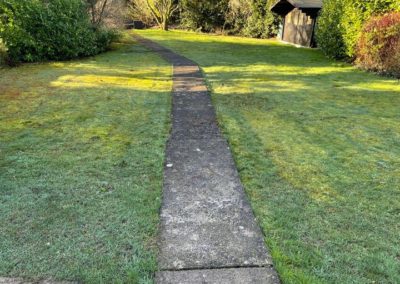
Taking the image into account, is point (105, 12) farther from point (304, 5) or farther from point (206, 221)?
point (206, 221)

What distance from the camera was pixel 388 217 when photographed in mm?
3369

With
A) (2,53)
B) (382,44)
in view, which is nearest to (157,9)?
(2,53)

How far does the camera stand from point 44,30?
12.8 m

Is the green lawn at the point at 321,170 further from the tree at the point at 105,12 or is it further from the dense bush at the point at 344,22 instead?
the tree at the point at 105,12

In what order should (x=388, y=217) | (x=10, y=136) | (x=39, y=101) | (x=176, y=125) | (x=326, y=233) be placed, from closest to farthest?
(x=326, y=233), (x=388, y=217), (x=10, y=136), (x=176, y=125), (x=39, y=101)

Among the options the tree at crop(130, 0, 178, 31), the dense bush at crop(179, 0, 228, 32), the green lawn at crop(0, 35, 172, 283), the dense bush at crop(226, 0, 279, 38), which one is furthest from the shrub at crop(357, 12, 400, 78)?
the tree at crop(130, 0, 178, 31)

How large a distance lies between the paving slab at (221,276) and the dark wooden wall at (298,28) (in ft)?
61.3

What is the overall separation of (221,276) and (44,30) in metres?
12.9

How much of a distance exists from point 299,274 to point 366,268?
546 mm

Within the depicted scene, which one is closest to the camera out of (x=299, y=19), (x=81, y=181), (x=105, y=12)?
(x=81, y=181)

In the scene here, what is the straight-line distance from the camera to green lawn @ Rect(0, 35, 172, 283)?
268 centimetres

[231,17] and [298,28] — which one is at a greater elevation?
[231,17]

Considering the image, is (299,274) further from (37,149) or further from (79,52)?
(79,52)

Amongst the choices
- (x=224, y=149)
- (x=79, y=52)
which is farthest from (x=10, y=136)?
(x=79, y=52)
